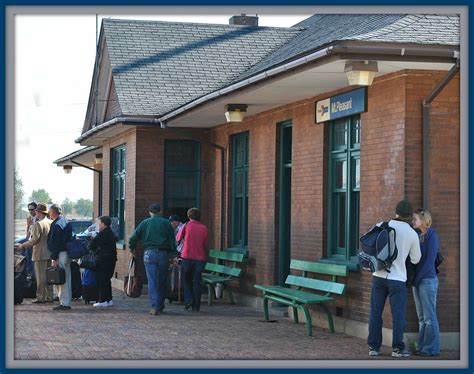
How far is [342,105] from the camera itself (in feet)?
46.6

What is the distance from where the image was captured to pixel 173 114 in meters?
18.7

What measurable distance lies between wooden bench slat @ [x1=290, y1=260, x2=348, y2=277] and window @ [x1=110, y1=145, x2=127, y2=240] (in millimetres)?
8317

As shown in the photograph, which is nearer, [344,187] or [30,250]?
[344,187]

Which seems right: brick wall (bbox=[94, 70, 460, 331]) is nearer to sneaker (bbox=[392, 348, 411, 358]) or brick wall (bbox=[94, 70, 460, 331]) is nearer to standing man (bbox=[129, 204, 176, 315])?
sneaker (bbox=[392, 348, 411, 358])

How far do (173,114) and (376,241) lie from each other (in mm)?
7757

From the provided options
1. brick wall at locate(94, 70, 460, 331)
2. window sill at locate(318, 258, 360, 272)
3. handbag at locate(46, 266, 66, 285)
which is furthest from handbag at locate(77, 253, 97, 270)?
window sill at locate(318, 258, 360, 272)

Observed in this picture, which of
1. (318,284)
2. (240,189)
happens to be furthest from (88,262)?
(318,284)

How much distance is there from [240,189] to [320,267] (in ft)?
17.9

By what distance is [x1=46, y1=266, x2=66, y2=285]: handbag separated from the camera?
17.0m

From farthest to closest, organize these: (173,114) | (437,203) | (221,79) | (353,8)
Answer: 1. (221,79)
2. (173,114)
3. (437,203)
4. (353,8)

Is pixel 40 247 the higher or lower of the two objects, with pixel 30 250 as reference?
higher

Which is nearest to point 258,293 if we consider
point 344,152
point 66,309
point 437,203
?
point 66,309

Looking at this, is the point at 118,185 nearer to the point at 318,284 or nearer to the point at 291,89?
the point at 291,89

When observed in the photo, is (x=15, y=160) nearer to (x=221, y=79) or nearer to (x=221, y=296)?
(x=221, y=296)
